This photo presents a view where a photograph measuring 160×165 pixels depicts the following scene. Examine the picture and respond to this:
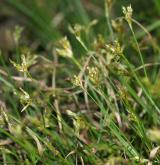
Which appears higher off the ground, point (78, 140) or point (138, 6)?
point (78, 140)

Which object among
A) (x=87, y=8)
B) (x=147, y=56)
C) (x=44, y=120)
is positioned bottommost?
(x=147, y=56)

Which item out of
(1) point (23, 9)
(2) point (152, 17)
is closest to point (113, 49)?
(2) point (152, 17)

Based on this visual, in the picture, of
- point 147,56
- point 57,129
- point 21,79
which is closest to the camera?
point 57,129

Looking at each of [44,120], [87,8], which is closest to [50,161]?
[44,120]

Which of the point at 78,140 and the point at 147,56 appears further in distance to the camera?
the point at 147,56

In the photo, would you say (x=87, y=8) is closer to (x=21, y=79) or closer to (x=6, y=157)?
(x=21, y=79)

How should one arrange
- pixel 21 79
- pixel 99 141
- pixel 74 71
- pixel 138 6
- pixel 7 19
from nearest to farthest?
pixel 99 141
pixel 21 79
pixel 74 71
pixel 138 6
pixel 7 19

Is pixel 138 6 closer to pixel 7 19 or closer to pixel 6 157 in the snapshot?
pixel 7 19
